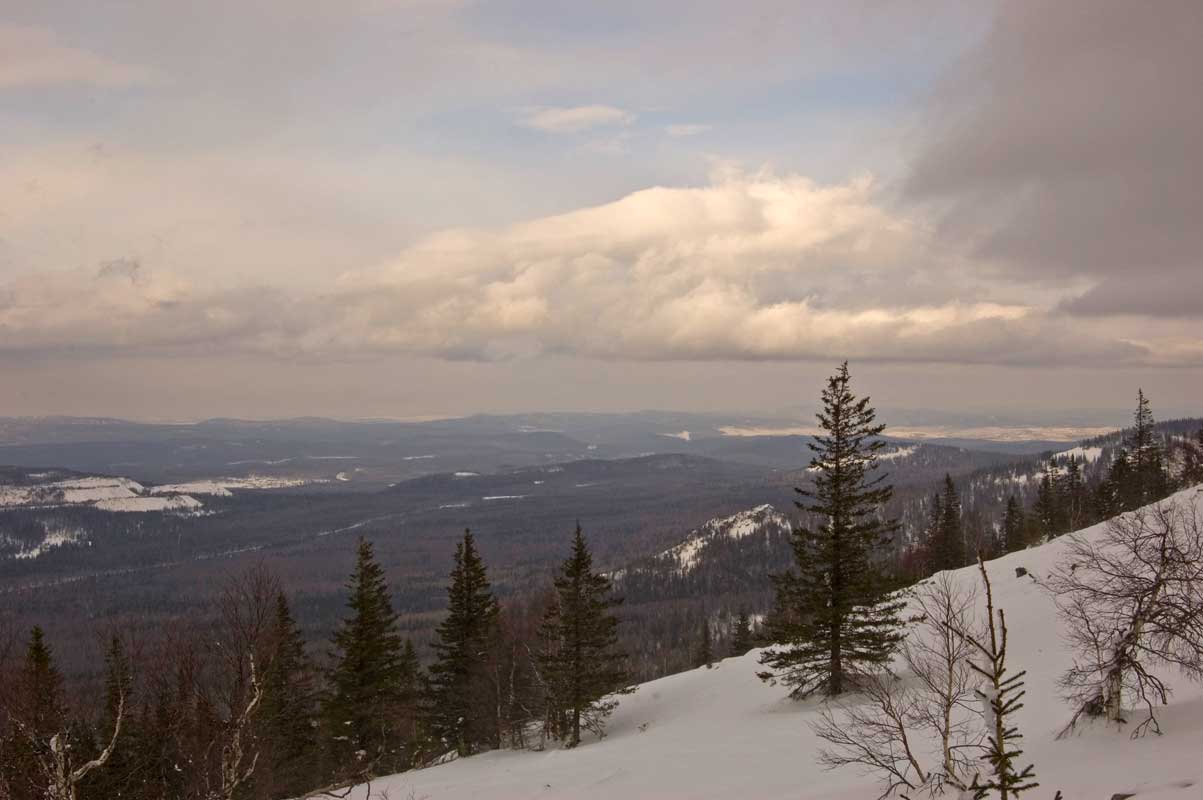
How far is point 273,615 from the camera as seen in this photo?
58.8 feet

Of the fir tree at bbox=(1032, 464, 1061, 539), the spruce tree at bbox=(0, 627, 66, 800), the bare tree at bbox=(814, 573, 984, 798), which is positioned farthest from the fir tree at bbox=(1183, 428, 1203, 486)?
the spruce tree at bbox=(0, 627, 66, 800)

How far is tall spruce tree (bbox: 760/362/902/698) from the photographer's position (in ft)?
94.8

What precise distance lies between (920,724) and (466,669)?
2693 centimetres

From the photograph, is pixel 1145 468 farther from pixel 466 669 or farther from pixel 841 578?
pixel 466 669

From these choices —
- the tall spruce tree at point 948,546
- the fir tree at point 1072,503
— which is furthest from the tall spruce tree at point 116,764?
the fir tree at point 1072,503

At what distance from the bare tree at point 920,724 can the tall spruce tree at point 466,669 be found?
61.5ft

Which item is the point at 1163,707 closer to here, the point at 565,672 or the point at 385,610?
the point at 565,672

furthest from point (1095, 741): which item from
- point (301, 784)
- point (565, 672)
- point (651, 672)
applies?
point (651, 672)

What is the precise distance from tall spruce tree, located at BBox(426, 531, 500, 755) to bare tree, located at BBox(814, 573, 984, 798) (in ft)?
61.5

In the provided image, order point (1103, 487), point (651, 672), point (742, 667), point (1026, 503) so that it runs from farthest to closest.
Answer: point (1026, 503)
point (651, 672)
point (1103, 487)
point (742, 667)

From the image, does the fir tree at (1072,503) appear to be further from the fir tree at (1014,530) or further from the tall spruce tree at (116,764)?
the tall spruce tree at (116,764)

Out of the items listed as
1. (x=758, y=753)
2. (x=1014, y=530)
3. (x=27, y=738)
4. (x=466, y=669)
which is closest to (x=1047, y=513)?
(x=1014, y=530)

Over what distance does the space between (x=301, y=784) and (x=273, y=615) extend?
21.4 meters

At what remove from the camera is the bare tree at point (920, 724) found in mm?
12930
